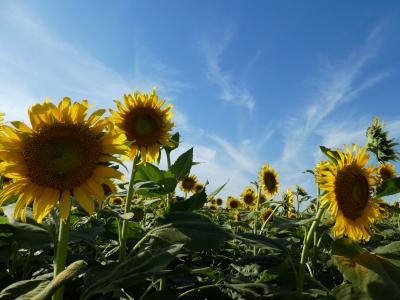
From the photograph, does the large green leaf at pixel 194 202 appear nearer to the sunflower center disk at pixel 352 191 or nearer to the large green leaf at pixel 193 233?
the large green leaf at pixel 193 233

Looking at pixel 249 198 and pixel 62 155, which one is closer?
pixel 62 155

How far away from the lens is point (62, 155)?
91.4 inches

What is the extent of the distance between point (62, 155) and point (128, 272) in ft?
2.76

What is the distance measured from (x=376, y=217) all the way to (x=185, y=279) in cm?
158

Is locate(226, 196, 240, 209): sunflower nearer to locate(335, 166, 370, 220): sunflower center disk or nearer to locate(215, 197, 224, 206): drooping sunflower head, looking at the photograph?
locate(215, 197, 224, 206): drooping sunflower head

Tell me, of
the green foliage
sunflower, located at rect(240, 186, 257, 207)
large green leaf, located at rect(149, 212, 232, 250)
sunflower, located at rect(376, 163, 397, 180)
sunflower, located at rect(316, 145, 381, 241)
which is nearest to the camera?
large green leaf, located at rect(149, 212, 232, 250)

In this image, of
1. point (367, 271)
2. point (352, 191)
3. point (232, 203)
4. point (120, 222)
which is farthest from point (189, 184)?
point (367, 271)

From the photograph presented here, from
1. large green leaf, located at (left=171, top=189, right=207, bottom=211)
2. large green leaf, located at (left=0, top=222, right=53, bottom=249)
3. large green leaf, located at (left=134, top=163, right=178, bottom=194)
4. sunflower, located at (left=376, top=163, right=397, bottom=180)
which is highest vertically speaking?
sunflower, located at (left=376, top=163, right=397, bottom=180)

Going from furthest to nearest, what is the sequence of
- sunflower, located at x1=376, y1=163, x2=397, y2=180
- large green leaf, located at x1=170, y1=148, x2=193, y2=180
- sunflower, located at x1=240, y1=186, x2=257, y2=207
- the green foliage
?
1. sunflower, located at x1=240, y1=186, x2=257, y2=207
2. sunflower, located at x1=376, y1=163, x2=397, y2=180
3. the green foliage
4. large green leaf, located at x1=170, y1=148, x2=193, y2=180

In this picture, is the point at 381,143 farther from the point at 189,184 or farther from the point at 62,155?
the point at 189,184

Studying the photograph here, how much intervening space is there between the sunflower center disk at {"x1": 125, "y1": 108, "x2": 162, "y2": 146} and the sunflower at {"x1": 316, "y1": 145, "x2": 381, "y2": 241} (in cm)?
156

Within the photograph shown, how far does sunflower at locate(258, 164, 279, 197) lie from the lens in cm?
919

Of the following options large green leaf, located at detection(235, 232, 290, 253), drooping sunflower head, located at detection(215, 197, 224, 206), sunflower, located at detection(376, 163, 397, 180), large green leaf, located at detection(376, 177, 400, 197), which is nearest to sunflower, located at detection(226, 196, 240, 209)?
drooping sunflower head, located at detection(215, 197, 224, 206)

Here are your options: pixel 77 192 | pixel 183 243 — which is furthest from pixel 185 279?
pixel 77 192
